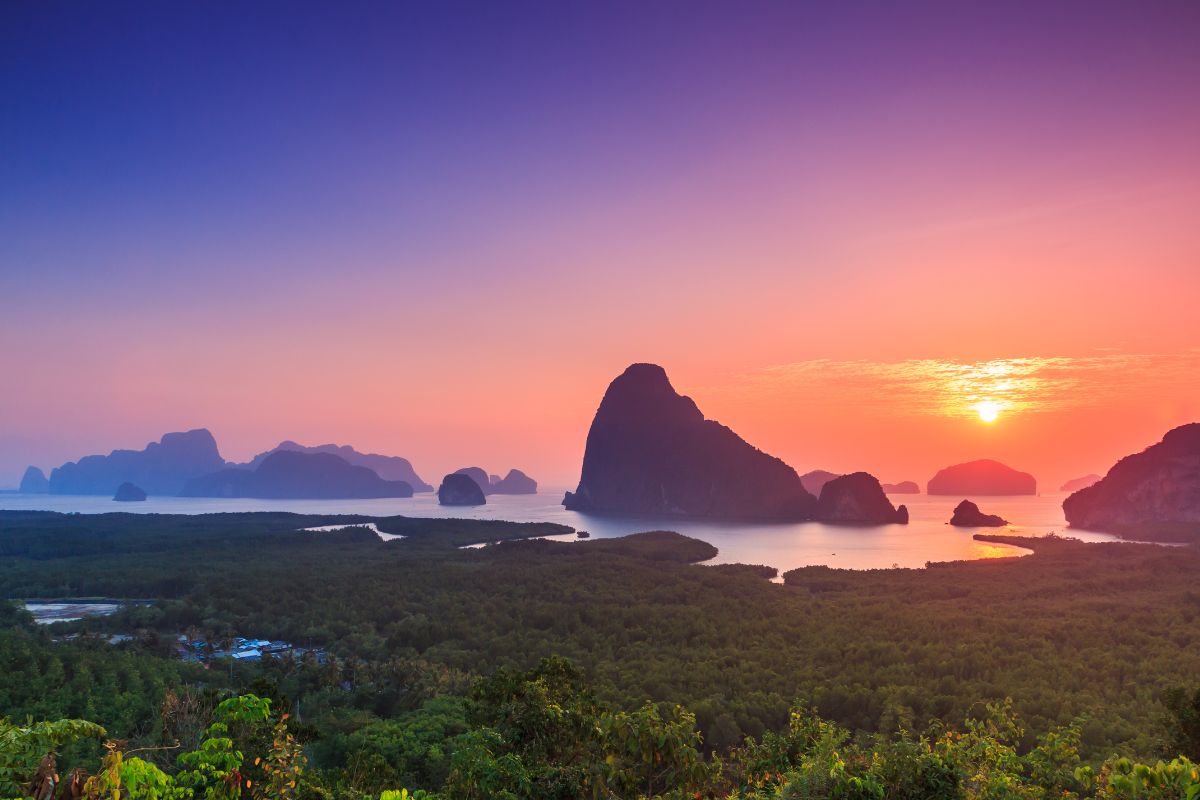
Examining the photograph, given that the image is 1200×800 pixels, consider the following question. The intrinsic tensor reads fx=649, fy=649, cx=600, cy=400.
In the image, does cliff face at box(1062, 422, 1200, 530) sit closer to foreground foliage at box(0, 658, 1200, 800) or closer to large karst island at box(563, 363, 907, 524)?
large karst island at box(563, 363, 907, 524)

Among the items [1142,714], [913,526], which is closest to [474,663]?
[1142,714]

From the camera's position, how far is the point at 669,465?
172 metres

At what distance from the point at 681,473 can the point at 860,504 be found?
155 feet

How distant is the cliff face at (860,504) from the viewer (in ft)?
440

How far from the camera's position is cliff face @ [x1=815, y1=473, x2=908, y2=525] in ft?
440

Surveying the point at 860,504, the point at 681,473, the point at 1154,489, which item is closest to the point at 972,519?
the point at 860,504

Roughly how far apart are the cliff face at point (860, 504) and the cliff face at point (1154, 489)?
32812mm

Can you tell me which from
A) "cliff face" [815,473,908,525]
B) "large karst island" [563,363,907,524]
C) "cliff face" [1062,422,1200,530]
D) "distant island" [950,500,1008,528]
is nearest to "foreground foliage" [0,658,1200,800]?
"cliff face" [1062,422,1200,530]

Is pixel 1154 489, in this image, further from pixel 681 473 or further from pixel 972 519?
pixel 681 473

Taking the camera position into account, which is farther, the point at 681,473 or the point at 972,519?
the point at 681,473

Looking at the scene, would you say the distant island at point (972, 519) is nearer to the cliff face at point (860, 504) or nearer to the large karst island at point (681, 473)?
the cliff face at point (860, 504)

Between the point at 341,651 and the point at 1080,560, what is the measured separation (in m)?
66.7

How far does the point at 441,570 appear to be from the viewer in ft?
184

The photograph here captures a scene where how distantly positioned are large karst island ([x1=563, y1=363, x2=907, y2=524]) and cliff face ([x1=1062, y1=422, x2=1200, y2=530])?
33.7 meters
